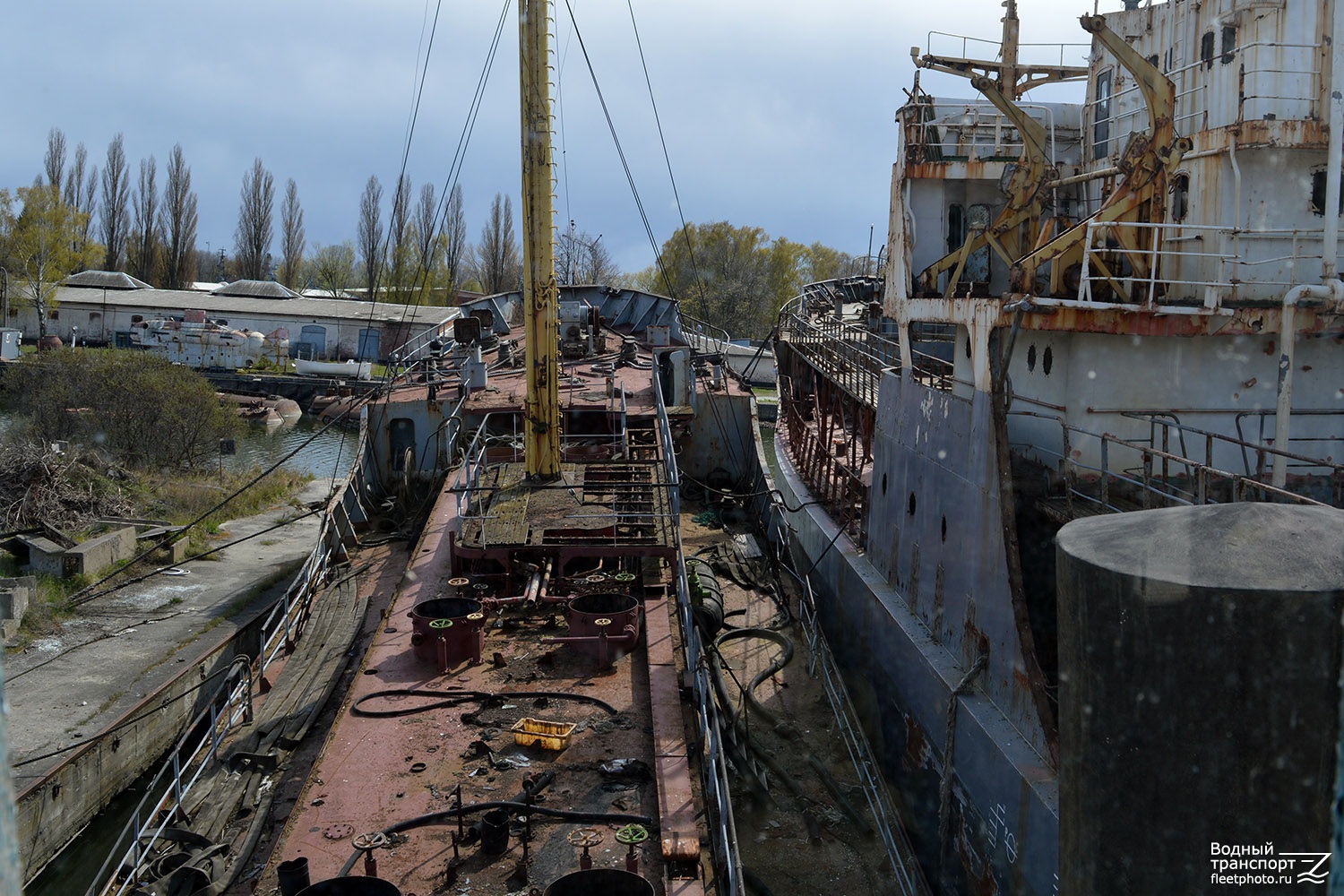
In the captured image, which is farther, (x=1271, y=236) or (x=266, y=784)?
(x=1271, y=236)

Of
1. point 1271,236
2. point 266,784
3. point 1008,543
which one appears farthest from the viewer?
point 1271,236

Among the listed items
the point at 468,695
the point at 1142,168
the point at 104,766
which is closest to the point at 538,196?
the point at 468,695

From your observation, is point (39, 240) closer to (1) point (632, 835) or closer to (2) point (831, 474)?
(2) point (831, 474)

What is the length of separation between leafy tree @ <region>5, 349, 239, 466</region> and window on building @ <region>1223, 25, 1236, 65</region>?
24.9 m

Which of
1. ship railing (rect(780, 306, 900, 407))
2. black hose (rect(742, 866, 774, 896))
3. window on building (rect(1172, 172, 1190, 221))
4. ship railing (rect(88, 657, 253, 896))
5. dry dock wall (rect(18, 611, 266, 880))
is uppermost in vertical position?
window on building (rect(1172, 172, 1190, 221))

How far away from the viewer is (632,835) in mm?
6906

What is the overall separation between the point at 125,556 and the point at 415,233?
6028 cm

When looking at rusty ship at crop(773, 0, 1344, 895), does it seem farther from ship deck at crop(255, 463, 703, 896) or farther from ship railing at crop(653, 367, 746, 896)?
ship deck at crop(255, 463, 703, 896)

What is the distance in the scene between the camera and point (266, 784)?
838 cm

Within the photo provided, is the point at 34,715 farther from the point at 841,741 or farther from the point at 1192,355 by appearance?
the point at 1192,355

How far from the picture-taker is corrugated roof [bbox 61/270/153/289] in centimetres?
6412

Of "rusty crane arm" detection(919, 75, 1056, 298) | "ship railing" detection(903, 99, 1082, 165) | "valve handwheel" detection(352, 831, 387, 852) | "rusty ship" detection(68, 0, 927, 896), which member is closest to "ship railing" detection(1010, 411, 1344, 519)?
"rusty crane arm" detection(919, 75, 1056, 298)

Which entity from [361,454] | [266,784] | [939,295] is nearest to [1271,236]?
[939,295]

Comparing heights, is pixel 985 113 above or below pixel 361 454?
above
